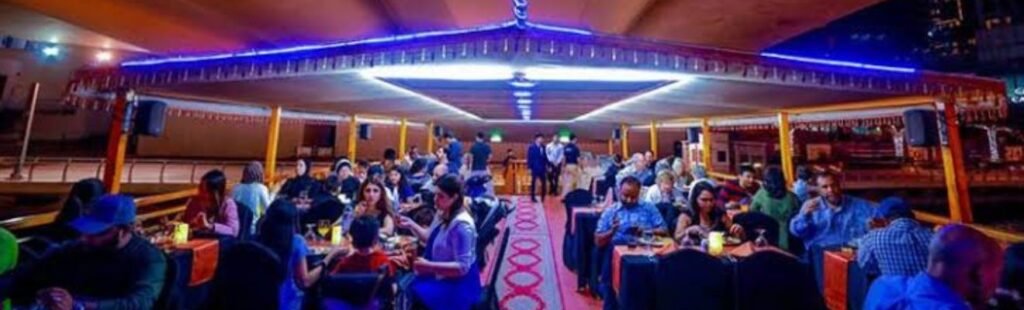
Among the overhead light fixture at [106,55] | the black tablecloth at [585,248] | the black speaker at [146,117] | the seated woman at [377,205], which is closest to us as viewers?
the seated woman at [377,205]

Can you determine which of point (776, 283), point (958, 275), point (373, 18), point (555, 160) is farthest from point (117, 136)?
point (555, 160)

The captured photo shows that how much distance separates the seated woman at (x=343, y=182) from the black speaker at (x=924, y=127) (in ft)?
19.0

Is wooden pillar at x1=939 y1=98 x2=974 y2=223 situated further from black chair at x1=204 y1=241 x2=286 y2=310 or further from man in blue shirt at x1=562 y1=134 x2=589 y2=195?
man in blue shirt at x1=562 y1=134 x2=589 y2=195

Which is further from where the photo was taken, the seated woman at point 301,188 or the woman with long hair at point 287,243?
the seated woman at point 301,188

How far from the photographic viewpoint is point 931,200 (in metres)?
15.3

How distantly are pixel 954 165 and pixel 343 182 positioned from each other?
660cm

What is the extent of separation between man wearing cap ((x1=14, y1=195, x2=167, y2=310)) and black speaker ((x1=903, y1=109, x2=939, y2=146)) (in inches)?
224

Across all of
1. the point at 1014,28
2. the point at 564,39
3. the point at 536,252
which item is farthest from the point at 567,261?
the point at 1014,28

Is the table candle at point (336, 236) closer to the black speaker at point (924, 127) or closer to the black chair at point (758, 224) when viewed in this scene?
Answer: the black chair at point (758, 224)

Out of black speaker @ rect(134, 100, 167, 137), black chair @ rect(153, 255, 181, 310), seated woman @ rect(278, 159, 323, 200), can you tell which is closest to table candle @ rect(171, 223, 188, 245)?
black chair @ rect(153, 255, 181, 310)

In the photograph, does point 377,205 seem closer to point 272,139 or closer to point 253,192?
point 253,192

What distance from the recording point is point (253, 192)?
4.45 metres

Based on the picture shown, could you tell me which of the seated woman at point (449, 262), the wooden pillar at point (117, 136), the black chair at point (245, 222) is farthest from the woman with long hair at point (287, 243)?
the wooden pillar at point (117, 136)

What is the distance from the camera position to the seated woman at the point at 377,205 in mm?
→ 3629
